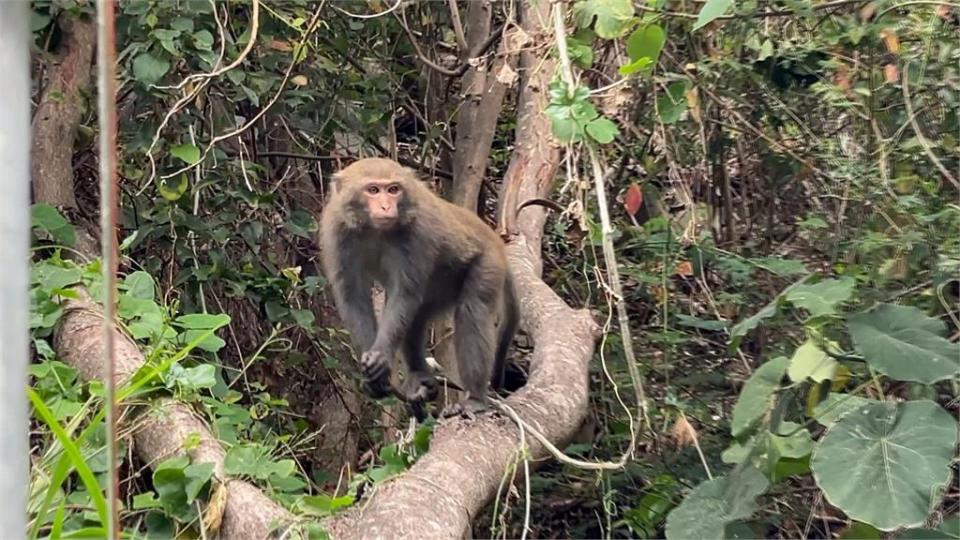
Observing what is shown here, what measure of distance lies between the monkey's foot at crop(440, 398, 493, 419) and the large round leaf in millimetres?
1475

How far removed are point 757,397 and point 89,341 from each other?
2.55 m

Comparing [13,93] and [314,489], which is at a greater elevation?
[13,93]

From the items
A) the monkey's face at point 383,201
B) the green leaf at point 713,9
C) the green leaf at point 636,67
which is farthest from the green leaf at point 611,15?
the monkey's face at point 383,201

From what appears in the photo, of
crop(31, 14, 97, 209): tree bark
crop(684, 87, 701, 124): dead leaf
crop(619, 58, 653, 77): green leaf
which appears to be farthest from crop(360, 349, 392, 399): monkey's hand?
crop(684, 87, 701, 124): dead leaf

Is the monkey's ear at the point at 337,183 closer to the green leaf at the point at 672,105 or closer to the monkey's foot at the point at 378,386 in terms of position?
the monkey's foot at the point at 378,386

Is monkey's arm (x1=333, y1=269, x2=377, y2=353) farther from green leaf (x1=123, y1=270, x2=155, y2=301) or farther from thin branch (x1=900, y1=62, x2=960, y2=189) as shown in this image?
thin branch (x1=900, y1=62, x2=960, y2=189)

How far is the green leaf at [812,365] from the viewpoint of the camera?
3.41 metres

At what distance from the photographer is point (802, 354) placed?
349 centimetres

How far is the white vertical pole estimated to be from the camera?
1.07 meters

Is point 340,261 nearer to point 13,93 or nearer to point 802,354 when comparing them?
point 802,354

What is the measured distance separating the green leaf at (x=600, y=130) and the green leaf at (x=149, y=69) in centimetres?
229

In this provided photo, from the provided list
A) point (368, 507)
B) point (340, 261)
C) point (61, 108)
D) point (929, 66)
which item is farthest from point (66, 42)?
point (929, 66)

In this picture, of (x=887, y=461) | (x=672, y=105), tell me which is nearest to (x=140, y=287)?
(x=672, y=105)

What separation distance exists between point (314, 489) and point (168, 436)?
1.38m
